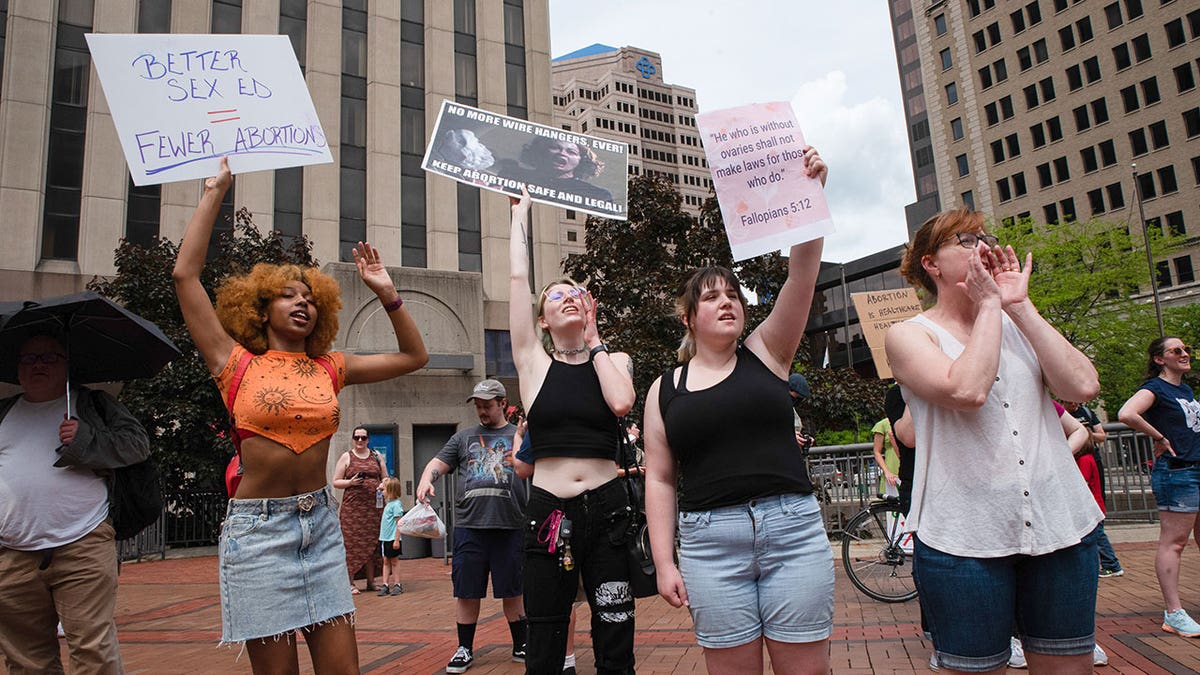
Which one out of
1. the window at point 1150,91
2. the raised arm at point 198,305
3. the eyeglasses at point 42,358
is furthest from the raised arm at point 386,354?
the window at point 1150,91

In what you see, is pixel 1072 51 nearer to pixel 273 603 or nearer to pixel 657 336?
pixel 657 336

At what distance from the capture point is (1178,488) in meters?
5.47

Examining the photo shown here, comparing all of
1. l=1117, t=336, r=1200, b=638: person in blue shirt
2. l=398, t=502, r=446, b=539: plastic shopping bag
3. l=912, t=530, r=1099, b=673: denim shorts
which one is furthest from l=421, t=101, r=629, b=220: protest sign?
l=1117, t=336, r=1200, b=638: person in blue shirt

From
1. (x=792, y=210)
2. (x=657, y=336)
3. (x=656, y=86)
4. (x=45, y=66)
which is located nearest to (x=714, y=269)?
(x=792, y=210)

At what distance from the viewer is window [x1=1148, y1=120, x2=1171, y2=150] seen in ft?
162

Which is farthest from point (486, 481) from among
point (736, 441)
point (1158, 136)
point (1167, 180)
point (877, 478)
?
point (1158, 136)

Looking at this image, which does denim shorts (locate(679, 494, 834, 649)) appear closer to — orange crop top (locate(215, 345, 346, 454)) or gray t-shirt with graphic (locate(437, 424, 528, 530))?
orange crop top (locate(215, 345, 346, 454))

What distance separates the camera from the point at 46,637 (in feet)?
12.4

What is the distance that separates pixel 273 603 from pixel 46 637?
1.66 meters

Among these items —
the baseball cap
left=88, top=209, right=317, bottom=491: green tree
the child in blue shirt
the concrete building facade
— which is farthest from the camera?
the concrete building facade

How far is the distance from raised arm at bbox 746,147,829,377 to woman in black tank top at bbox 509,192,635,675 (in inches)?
29.8

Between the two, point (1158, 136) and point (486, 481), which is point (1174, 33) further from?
point (486, 481)

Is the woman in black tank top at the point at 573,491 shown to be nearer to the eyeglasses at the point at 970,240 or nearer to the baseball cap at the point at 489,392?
the eyeglasses at the point at 970,240

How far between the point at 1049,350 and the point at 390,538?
383 inches
